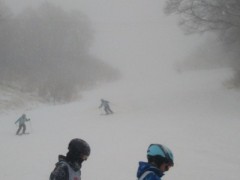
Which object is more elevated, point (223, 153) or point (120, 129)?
point (120, 129)

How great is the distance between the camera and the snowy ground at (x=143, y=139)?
10094 millimetres

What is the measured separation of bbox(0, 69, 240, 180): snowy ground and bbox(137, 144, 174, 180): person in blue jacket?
6.50m

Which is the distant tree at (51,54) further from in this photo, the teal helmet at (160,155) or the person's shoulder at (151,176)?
the person's shoulder at (151,176)

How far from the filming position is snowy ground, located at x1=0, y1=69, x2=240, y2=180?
10.1 meters

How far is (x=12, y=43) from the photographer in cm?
5238

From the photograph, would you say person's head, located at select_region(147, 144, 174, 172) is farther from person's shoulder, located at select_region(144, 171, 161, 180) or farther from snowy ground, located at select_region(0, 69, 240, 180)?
snowy ground, located at select_region(0, 69, 240, 180)

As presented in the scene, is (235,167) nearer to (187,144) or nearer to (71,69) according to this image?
(187,144)

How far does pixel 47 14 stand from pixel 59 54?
9412 millimetres

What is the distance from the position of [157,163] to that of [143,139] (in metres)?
11.6

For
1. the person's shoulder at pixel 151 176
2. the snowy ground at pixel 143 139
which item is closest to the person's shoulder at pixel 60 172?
the person's shoulder at pixel 151 176

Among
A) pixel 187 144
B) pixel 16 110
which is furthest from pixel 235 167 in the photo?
pixel 16 110

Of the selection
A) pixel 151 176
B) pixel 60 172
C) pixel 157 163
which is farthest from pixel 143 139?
pixel 151 176

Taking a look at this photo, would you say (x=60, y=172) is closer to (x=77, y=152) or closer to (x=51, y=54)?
(x=77, y=152)

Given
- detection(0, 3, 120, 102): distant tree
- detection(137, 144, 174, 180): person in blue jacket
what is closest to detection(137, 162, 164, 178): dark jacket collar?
detection(137, 144, 174, 180): person in blue jacket
